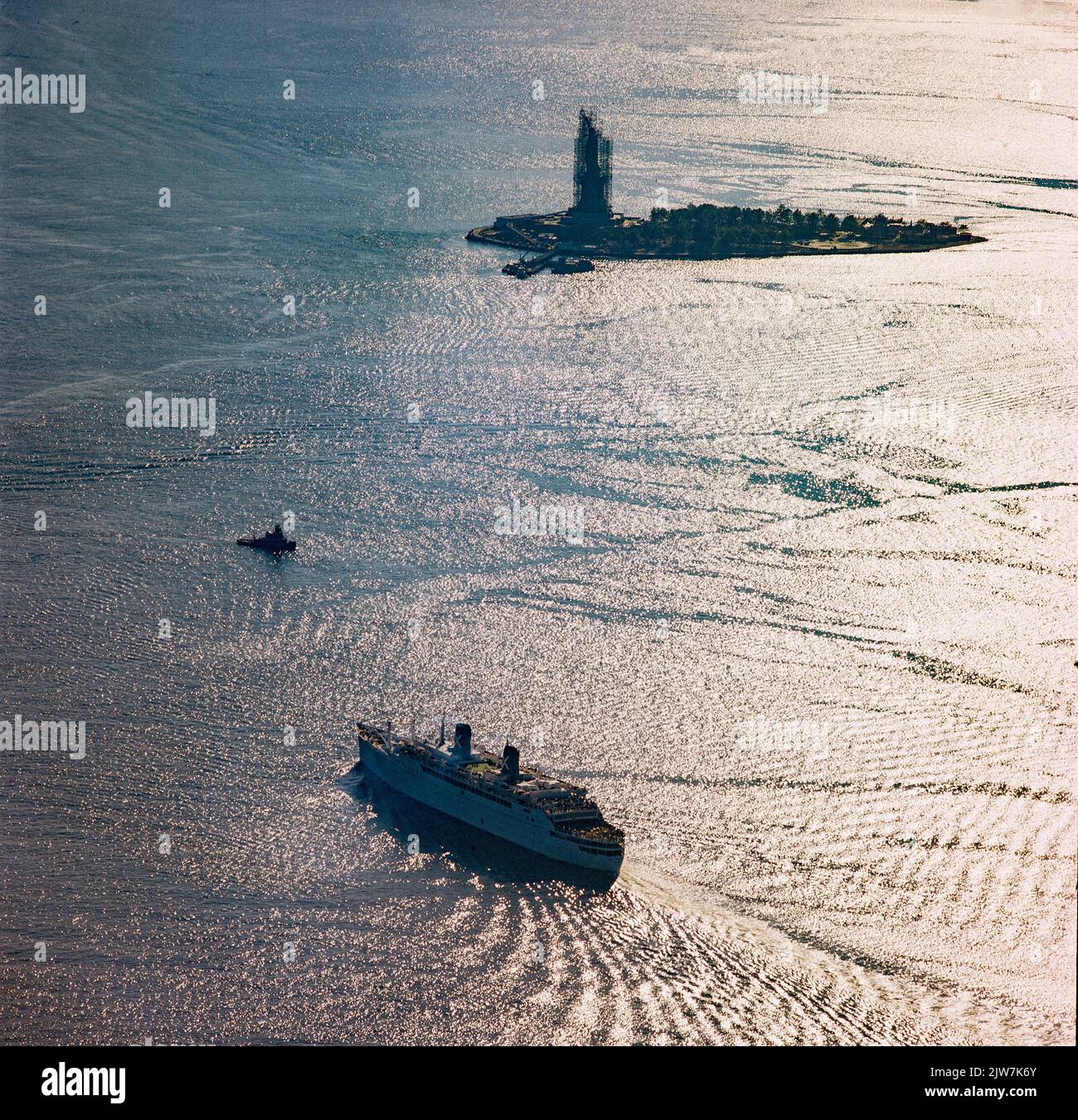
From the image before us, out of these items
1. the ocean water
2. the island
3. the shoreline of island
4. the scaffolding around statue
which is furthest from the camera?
the scaffolding around statue

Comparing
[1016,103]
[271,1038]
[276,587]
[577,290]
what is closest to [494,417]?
[276,587]

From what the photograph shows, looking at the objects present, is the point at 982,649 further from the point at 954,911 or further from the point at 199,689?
the point at 199,689

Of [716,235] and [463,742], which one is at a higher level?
[716,235]

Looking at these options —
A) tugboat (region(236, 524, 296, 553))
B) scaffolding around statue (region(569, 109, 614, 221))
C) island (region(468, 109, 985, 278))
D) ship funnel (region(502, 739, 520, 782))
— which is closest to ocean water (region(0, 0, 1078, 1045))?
tugboat (region(236, 524, 296, 553))

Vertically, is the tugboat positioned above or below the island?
below

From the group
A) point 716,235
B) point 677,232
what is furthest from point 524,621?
point 677,232

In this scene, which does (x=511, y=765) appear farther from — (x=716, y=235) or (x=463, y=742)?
(x=716, y=235)

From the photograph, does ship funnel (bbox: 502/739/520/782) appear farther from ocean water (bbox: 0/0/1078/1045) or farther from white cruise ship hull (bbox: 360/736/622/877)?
ocean water (bbox: 0/0/1078/1045)
